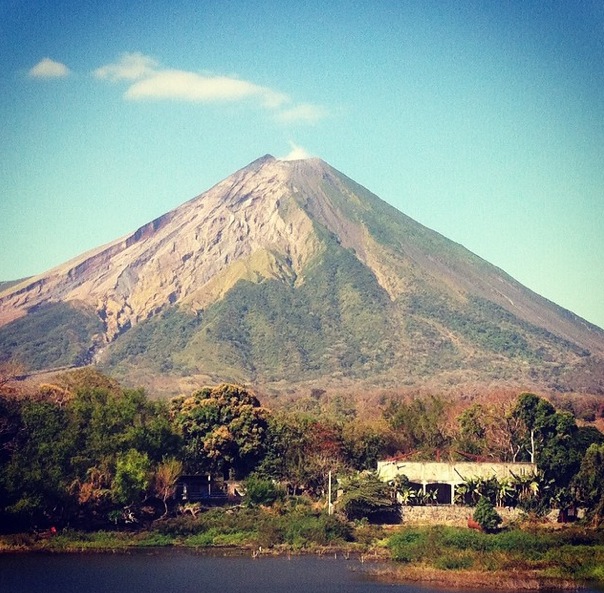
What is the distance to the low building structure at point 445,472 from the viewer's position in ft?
169

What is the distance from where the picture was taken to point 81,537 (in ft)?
150

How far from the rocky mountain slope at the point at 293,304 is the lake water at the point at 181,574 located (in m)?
83.0

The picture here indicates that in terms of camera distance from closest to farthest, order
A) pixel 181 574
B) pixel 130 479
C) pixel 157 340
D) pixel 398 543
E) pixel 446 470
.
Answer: pixel 181 574
pixel 398 543
pixel 130 479
pixel 446 470
pixel 157 340

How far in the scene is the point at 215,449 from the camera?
185 ft

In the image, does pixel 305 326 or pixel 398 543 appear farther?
pixel 305 326

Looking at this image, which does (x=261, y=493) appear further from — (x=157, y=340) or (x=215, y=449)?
(x=157, y=340)

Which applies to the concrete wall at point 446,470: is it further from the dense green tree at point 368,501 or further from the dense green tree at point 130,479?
the dense green tree at point 130,479

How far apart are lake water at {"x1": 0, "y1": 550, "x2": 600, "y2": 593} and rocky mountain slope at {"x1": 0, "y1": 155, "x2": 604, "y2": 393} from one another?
83.0m

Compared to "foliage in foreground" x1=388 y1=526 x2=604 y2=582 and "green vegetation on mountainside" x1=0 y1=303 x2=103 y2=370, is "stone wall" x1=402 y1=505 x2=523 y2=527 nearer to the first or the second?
"foliage in foreground" x1=388 y1=526 x2=604 y2=582

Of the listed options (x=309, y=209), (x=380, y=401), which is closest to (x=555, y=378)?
(x=380, y=401)

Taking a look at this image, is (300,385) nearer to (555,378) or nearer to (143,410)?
(555,378)

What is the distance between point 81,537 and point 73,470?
3.59 meters

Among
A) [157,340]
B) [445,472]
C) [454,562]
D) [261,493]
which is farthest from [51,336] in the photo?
[454,562]

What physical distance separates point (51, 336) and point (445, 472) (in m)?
112
